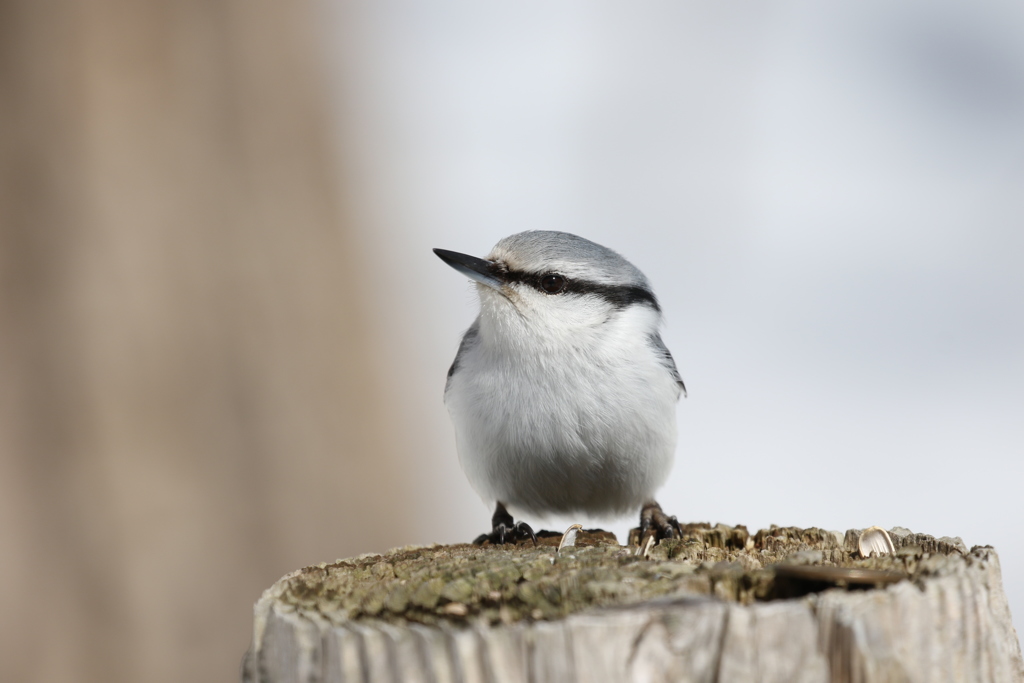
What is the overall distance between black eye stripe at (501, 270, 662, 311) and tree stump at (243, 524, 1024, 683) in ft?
3.60

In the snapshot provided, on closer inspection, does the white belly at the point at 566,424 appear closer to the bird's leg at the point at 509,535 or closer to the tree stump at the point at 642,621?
the bird's leg at the point at 509,535

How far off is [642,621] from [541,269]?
1.47 meters

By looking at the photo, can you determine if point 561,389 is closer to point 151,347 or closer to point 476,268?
point 476,268

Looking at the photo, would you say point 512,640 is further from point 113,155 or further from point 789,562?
point 113,155

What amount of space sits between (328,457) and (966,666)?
279 centimetres

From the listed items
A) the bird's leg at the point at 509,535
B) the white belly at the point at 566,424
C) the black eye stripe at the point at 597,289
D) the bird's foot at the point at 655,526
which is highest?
the black eye stripe at the point at 597,289

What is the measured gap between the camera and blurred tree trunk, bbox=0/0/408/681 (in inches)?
109

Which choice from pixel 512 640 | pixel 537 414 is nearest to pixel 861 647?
pixel 512 640

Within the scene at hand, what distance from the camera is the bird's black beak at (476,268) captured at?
2225 mm

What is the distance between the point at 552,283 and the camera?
2254 millimetres

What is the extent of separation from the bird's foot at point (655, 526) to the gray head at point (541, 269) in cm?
58

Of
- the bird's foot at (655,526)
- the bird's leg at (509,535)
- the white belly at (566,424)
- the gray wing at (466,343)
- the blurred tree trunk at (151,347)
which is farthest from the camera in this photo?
the blurred tree trunk at (151,347)

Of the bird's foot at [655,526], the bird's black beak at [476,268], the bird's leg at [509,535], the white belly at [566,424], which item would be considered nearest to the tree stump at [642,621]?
the bird's leg at [509,535]

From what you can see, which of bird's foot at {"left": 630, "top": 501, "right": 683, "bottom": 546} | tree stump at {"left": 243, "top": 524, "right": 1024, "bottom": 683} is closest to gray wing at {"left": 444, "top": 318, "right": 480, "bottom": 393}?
bird's foot at {"left": 630, "top": 501, "right": 683, "bottom": 546}
